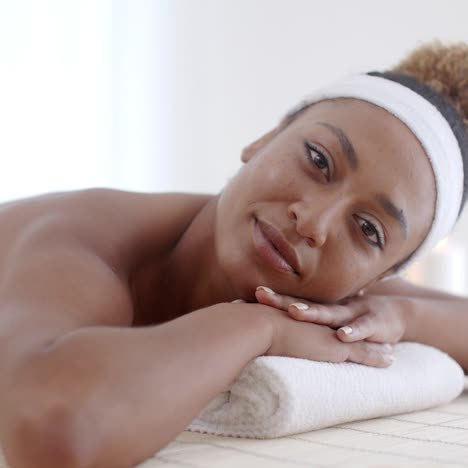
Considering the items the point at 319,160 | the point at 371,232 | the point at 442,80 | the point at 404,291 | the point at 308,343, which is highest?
the point at 442,80

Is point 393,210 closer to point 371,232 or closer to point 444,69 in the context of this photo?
point 371,232

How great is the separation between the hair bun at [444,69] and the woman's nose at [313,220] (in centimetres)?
38

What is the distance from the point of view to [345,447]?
902 mm

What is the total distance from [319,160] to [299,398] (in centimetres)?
39

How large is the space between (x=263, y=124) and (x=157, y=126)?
0.51 m

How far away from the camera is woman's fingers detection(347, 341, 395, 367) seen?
111cm

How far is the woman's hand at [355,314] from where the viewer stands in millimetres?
1073

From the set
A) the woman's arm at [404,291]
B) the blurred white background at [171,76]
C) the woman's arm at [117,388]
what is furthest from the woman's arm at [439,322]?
the blurred white background at [171,76]

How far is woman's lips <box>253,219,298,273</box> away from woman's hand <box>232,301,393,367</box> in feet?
0.24

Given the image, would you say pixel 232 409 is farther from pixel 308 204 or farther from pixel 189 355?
pixel 308 204

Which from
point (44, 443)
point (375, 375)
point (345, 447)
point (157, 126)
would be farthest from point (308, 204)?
point (157, 126)

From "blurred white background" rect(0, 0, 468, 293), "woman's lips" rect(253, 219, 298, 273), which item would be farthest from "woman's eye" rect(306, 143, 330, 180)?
"blurred white background" rect(0, 0, 468, 293)

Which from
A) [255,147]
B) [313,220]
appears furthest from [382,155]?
[255,147]

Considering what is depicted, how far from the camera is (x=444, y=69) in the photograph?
55.3 inches
